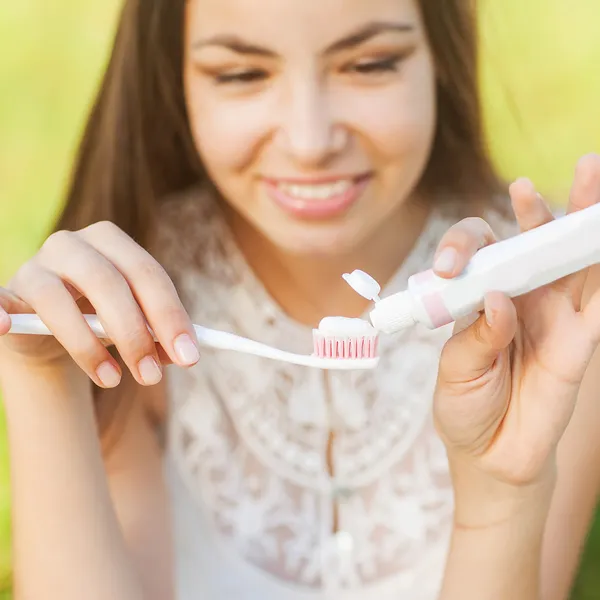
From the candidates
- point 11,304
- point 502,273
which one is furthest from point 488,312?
point 11,304

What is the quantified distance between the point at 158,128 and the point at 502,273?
1.20ft

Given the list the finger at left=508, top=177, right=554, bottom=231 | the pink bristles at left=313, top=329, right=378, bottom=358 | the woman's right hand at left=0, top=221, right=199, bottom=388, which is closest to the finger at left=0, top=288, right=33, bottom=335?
the woman's right hand at left=0, top=221, right=199, bottom=388

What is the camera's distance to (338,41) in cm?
45

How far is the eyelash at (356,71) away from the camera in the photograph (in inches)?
18.5

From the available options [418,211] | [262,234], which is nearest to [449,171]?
[418,211]

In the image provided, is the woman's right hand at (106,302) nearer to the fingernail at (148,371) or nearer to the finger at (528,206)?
the fingernail at (148,371)

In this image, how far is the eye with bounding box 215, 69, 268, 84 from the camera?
1.54 ft

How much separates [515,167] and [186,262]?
0.34 m

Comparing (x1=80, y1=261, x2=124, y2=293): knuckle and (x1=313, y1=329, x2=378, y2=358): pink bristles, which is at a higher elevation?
(x1=80, y1=261, x2=124, y2=293): knuckle

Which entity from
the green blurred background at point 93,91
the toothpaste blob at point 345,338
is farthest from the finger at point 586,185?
the green blurred background at point 93,91

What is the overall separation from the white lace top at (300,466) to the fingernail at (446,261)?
0.27 meters

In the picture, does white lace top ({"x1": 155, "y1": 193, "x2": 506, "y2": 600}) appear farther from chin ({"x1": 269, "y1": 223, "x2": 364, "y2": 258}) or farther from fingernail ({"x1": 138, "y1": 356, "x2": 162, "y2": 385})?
fingernail ({"x1": 138, "y1": 356, "x2": 162, "y2": 385})

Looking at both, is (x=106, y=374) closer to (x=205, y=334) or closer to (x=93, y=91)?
(x=205, y=334)

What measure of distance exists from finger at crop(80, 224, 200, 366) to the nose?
0.14m
